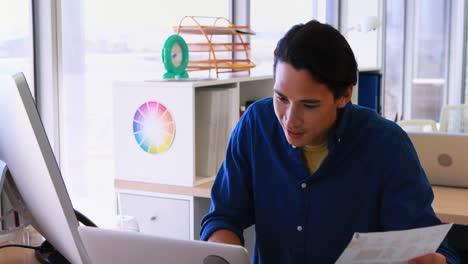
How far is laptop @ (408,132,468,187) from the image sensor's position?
2.58 metres

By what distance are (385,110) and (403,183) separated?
221 inches

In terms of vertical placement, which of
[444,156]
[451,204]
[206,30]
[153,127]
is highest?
[206,30]

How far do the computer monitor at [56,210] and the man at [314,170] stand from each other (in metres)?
0.39

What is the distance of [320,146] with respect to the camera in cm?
157

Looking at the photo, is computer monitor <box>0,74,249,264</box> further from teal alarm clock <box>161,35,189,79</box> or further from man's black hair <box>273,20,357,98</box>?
teal alarm clock <box>161,35,189,79</box>

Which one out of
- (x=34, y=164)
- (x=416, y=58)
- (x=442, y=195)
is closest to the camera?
(x=34, y=164)

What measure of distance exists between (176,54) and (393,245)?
69.2 inches

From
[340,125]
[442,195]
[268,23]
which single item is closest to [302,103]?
[340,125]

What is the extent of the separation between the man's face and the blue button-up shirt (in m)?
0.10

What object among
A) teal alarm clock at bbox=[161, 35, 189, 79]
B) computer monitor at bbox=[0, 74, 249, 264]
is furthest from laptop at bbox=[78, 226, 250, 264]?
teal alarm clock at bbox=[161, 35, 189, 79]

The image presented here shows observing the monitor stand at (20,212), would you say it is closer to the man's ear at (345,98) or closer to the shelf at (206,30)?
the man's ear at (345,98)

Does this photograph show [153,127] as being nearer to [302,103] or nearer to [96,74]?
[96,74]

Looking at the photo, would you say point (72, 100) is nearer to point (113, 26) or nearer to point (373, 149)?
point (113, 26)

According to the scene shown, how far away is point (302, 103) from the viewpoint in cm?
137
